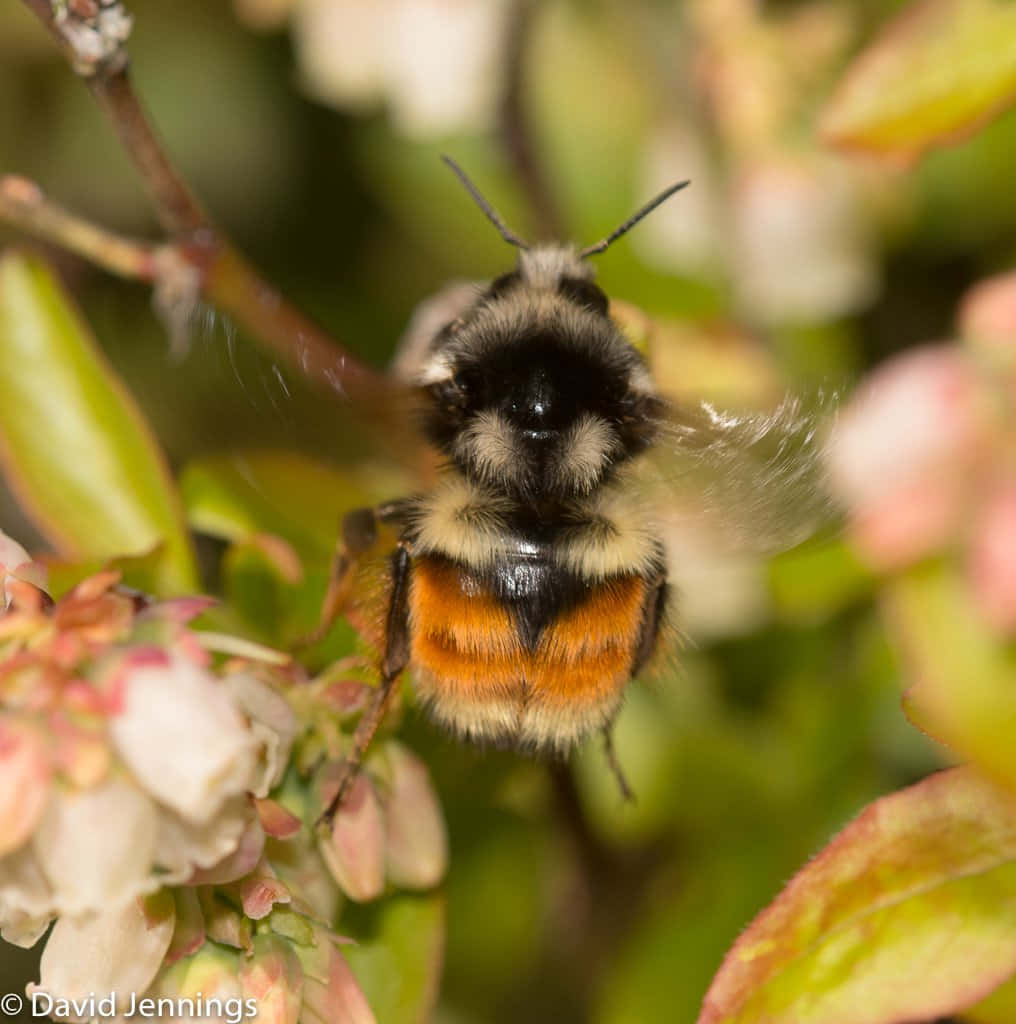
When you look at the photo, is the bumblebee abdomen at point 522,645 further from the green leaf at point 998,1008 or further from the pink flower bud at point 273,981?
the green leaf at point 998,1008

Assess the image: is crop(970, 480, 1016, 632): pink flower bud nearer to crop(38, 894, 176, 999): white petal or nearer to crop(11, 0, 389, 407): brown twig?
crop(11, 0, 389, 407): brown twig

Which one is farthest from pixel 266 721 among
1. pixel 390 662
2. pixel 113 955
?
pixel 113 955

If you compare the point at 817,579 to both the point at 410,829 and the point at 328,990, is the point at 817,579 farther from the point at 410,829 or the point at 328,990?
the point at 328,990

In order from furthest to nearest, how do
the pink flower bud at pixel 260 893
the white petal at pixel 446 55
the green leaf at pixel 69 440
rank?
the white petal at pixel 446 55 → the green leaf at pixel 69 440 → the pink flower bud at pixel 260 893

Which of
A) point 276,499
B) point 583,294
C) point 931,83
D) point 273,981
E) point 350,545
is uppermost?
point 931,83

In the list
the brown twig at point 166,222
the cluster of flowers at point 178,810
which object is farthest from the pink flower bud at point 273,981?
the brown twig at point 166,222
